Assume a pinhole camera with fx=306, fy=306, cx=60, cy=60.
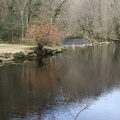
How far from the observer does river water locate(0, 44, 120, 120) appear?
667 inches

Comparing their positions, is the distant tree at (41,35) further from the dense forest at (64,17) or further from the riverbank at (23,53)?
the riverbank at (23,53)

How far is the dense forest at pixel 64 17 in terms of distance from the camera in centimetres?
5155

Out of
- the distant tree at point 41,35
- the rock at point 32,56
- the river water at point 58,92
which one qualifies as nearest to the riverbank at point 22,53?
the rock at point 32,56

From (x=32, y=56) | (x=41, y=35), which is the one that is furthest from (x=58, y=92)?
(x=41, y=35)

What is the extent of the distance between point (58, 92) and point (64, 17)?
156ft

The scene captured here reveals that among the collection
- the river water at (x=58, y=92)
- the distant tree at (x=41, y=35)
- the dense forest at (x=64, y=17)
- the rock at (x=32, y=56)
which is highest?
the dense forest at (x=64, y=17)

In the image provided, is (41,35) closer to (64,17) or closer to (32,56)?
(32,56)

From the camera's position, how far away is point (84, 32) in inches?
2960

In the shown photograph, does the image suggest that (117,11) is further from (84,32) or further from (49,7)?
(49,7)

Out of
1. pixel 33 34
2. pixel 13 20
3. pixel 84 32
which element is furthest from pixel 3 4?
pixel 84 32

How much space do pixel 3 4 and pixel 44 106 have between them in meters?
41.4

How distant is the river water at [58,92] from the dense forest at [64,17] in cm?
1306

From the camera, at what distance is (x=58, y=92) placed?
21328 millimetres

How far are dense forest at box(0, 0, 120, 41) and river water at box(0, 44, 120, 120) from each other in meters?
13.1
